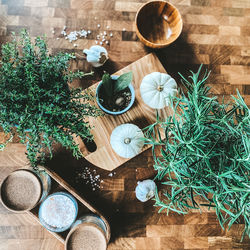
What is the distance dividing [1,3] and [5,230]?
108 centimetres

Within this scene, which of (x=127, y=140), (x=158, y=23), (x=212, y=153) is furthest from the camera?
(x=158, y=23)

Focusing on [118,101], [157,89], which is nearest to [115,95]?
[118,101]

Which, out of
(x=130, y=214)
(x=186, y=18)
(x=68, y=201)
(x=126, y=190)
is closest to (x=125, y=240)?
(x=130, y=214)

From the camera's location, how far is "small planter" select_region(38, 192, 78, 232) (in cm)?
93

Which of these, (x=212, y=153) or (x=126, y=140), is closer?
(x=212, y=153)

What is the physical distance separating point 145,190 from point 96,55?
64 cm

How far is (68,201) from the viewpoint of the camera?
0.94 meters

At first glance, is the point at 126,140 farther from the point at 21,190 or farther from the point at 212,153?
the point at 21,190

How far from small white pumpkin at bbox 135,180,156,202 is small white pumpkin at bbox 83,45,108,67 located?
586 millimetres

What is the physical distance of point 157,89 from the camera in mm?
899

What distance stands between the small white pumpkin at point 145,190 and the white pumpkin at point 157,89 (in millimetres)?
364

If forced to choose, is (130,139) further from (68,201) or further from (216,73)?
(216,73)

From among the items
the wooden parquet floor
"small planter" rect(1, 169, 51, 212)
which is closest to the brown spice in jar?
"small planter" rect(1, 169, 51, 212)

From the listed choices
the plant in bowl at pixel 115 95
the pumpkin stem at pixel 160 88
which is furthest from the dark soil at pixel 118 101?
the pumpkin stem at pixel 160 88
